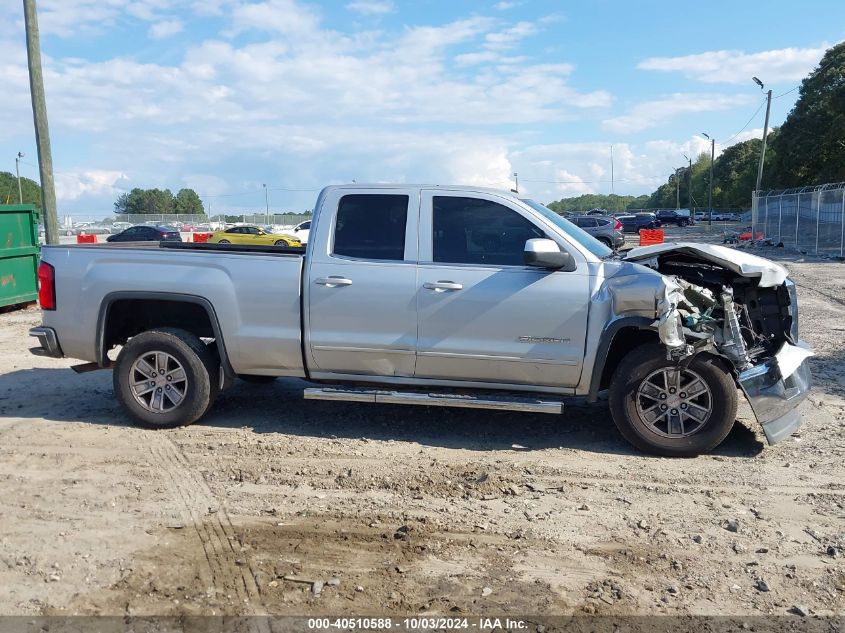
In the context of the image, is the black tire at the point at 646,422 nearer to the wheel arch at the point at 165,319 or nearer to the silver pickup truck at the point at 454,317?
the silver pickup truck at the point at 454,317

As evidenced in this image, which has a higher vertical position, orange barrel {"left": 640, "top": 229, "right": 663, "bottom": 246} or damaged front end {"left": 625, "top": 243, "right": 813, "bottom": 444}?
damaged front end {"left": 625, "top": 243, "right": 813, "bottom": 444}

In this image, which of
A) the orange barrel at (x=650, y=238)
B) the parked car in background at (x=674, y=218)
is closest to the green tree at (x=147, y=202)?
the parked car in background at (x=674, y=218)

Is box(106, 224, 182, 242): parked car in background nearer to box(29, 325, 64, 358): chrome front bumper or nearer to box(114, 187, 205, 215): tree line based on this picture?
box(29, 325, 64, 358): chrome front bumper

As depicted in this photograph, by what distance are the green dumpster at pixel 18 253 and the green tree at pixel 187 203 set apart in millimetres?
93833

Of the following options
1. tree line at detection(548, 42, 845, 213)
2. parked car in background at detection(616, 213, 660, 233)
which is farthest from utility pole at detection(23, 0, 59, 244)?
parked car in background at detection(616, 213, 660, 233)

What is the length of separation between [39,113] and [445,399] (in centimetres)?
1278

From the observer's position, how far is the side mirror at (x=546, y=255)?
5434 mm

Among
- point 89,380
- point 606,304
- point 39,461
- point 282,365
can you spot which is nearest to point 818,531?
point 606,304

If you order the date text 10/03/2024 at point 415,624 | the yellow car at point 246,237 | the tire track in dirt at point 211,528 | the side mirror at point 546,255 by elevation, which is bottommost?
the date text 10/03/2024 at point 415,624

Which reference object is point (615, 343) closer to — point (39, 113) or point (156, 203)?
point (39, 113)

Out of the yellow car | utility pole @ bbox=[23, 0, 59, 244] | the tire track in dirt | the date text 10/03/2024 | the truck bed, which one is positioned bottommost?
the date text 10/03/2024

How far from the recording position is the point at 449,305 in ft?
18.8

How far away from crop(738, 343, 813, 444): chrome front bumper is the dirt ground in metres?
0.24

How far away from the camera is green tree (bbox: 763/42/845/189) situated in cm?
5431
